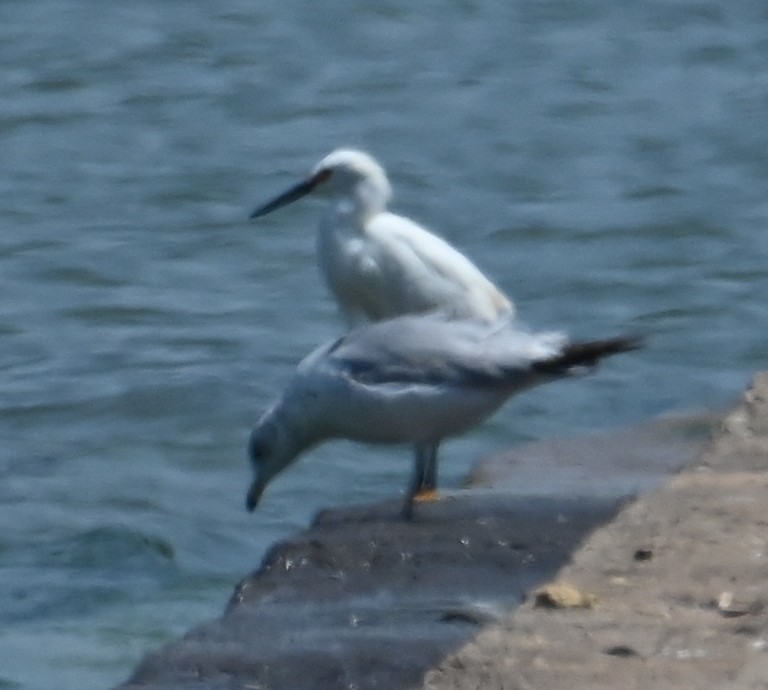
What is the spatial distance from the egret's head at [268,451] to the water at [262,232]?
1.99ft

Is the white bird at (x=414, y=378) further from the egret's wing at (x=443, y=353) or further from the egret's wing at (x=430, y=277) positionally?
the egret's wing at (x=430, y=277)

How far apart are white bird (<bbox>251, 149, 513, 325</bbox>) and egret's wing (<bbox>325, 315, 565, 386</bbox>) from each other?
3.92 ft

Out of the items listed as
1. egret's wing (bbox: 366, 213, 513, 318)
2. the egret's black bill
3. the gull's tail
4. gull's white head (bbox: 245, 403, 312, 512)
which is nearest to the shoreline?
gull's white head (bbox: 245, 403, 312, 512)

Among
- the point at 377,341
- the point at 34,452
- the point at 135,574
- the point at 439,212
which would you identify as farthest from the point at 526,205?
the point at 377,341

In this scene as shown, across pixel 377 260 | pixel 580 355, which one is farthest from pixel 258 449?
pixel 377 260

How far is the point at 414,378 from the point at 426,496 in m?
0.47

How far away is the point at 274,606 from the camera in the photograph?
473cm

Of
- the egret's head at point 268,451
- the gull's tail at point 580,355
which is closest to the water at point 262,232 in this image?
the egret's head at point 268,451

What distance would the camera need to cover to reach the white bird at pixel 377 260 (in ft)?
22.5

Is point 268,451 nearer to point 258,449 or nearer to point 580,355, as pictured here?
point 258,449

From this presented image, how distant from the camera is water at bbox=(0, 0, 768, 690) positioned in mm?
7254

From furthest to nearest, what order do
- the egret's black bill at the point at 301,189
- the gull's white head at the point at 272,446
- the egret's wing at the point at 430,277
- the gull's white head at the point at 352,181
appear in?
the egret's black bill at the point at 301,189
the gull's white head at the point at 352,181
the egret's wing at the point at 430,277
the gull's white head at the point at 272,446

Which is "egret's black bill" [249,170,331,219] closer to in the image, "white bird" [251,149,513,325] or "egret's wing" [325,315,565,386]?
"white bird" [251,149,513,325]

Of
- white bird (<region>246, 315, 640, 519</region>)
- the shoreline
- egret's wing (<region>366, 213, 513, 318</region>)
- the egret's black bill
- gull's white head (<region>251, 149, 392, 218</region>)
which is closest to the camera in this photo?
the shoreline
